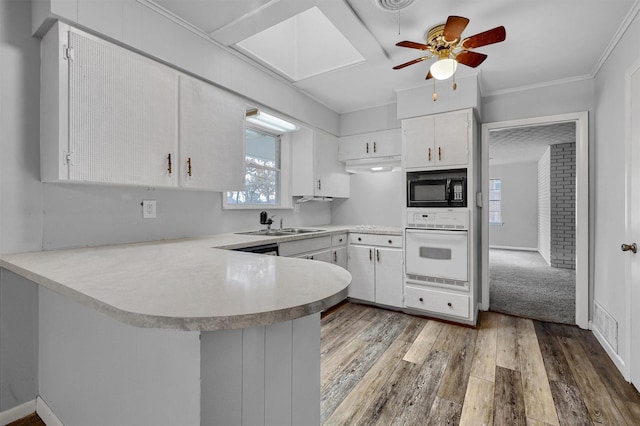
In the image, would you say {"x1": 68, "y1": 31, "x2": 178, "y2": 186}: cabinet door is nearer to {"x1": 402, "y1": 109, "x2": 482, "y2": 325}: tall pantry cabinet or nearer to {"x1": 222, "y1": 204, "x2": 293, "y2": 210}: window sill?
{"x1": 222, "y1": 204, "x2": 293, "y2": 210}: window sill

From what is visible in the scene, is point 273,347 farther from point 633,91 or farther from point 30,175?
point 633,91

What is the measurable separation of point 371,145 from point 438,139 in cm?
98

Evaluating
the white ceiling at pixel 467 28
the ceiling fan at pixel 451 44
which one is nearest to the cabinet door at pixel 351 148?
the white ceiling at pixel 467 28

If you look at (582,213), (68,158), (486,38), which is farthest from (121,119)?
(582,213)

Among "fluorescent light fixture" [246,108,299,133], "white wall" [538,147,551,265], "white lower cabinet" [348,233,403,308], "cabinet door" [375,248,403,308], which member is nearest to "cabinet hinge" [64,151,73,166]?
"fluorescent light fixture" [246,108,299,133]

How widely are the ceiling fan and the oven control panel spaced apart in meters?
1.41

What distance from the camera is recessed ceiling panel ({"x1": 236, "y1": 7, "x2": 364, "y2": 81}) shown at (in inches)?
106

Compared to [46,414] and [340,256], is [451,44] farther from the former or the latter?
[46,414]

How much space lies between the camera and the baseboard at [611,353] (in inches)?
80.0

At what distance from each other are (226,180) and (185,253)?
35.8 inches

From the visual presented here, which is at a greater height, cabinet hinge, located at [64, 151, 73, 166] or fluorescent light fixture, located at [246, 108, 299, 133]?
fluorescent light fixture, located at [246, 108, 299, 133]

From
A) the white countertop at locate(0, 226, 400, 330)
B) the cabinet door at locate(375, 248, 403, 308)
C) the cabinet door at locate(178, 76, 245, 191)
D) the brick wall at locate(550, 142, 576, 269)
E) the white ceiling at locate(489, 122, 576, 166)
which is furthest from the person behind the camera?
the brick wall at locate(550, 142, 576, 269)

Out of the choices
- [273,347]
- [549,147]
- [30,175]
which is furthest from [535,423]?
[549,147]

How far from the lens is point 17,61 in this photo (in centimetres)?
164
